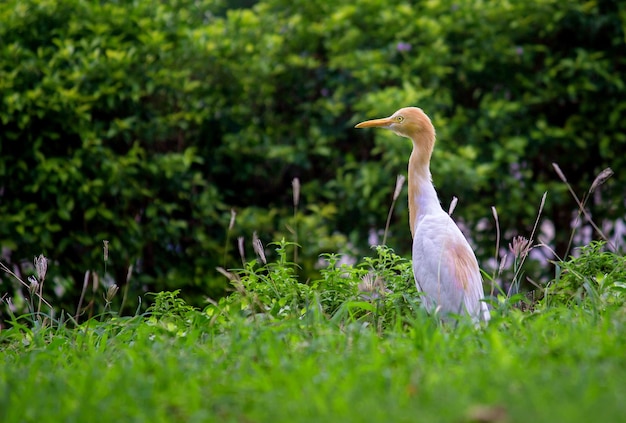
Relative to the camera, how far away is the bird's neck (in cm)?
478

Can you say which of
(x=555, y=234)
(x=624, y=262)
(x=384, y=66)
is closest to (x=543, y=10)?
(x=384, y=66)

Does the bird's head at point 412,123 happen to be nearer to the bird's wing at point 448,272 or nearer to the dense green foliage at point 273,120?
the bird's wing at point 448,272

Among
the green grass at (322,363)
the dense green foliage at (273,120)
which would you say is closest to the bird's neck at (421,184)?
the green grass at (322,363)

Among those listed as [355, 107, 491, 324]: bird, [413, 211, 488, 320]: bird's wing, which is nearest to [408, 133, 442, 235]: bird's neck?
[355, 107, 491, 324]: bird

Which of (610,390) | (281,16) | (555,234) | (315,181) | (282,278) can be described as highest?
(281,16)

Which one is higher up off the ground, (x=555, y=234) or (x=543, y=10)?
(x=543, y=10)

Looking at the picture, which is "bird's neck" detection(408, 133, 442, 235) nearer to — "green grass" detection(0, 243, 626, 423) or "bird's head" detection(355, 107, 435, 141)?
"bird's head" detection(355, 107, 435, 141)

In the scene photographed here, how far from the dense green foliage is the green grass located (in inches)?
77.6

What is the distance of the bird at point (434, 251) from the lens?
4199mm

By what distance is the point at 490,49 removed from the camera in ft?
22.4

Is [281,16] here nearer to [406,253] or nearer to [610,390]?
[406,253]

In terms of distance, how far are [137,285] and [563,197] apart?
3425 mm

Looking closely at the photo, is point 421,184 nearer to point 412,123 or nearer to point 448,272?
point 412,123

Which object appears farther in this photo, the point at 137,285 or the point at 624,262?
the point at 137,285
